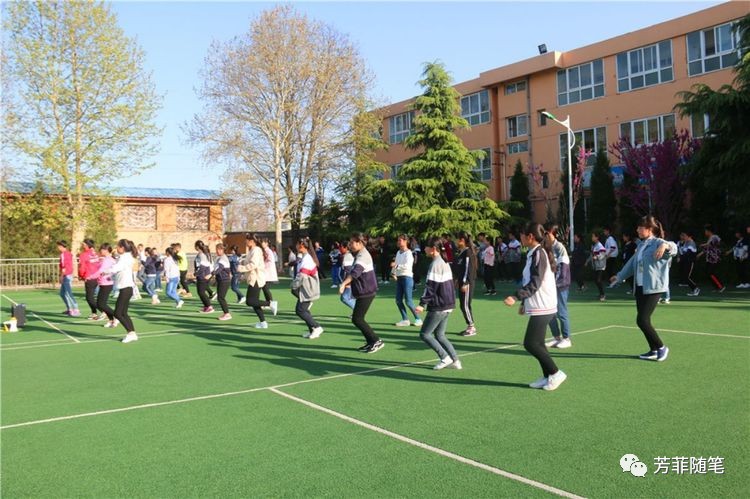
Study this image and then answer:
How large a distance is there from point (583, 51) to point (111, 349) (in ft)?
101

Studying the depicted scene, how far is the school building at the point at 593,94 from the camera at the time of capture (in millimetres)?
28188

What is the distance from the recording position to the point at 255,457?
495cm

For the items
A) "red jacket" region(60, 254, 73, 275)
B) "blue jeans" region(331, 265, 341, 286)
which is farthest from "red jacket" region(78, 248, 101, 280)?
"blue jeans" region(331, 265, 341, 286)

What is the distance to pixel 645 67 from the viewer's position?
3061 cm

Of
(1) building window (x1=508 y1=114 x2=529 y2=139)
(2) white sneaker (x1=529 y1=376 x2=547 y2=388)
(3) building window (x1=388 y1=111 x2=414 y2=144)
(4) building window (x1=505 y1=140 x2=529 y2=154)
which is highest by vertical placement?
(3) building window (x1=388 y1=111 x2=414 y2=144)

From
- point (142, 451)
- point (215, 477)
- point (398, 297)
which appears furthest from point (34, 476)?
point (398, 297)

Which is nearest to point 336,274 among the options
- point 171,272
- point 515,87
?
point 171,272

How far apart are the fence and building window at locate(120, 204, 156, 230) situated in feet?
31.2

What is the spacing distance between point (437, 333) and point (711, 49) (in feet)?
88.9

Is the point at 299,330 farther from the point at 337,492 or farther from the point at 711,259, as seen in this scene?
the point at 711,259

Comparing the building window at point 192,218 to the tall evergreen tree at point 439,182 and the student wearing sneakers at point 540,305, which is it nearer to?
the tall evergreen tree at point 439,182

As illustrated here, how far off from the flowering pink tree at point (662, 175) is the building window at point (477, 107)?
13.1 meters

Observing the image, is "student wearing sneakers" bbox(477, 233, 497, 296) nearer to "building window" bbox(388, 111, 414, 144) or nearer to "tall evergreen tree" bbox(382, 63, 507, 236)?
"tall evergreen tree" bbox(382, 63, 507, 236)

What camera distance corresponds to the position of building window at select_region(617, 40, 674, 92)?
29688mm
